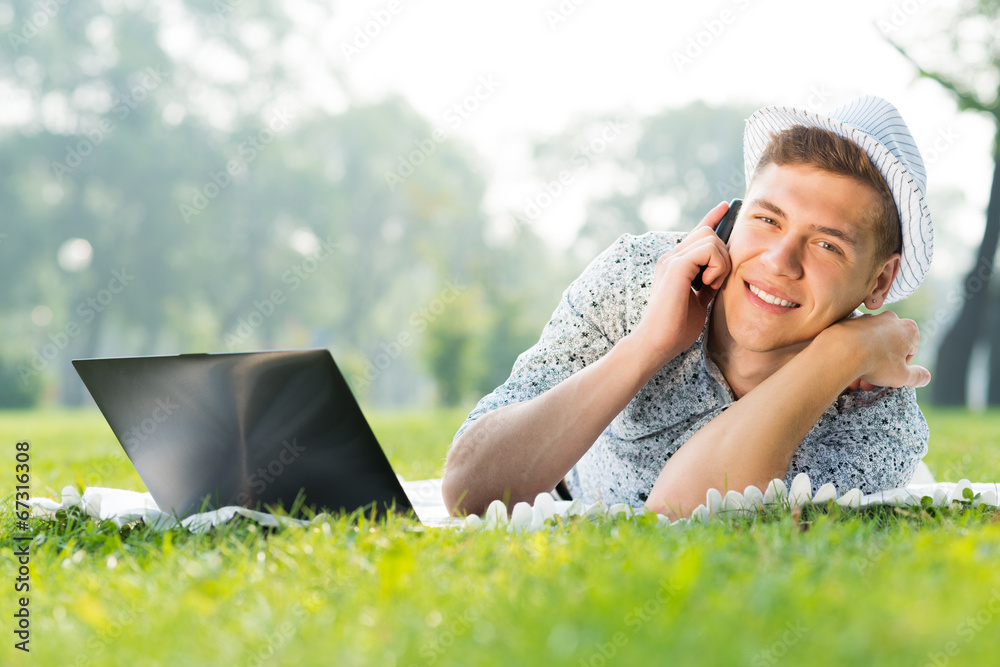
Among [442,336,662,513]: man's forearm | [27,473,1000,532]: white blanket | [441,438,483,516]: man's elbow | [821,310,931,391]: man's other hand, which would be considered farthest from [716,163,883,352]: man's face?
[441,438,483,516]: man's elbow

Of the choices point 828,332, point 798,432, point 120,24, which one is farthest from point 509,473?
point 120,24

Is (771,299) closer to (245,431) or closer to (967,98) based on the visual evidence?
(245,431)

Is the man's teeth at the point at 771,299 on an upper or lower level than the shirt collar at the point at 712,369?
upper

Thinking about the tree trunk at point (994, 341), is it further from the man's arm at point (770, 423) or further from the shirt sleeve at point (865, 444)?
the man's arm at point (770, 423)

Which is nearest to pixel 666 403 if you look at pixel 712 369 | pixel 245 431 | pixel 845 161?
pixel 712 369

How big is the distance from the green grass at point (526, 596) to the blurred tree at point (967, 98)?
16.4 m

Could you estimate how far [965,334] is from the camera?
16.8 meters

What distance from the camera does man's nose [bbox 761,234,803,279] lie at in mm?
2910

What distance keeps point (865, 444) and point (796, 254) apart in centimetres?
91

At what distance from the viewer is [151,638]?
1546mm

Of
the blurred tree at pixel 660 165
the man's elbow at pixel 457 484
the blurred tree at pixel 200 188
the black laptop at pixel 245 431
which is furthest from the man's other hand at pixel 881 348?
the blurred tree at pixel 660 165

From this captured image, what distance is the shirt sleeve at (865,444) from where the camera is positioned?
10.5ft

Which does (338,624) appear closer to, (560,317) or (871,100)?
(560,317)

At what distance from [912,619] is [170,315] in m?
39.7
